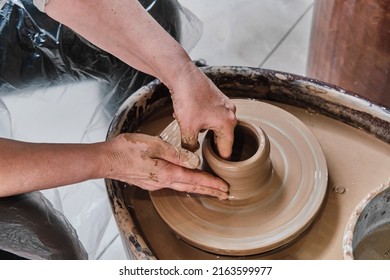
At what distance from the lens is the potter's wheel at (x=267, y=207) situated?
1.19 metres

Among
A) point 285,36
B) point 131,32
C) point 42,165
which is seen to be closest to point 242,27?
point 285,36

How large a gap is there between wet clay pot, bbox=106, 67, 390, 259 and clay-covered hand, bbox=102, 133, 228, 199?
99 millimetres

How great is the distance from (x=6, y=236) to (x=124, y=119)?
15.3 inches

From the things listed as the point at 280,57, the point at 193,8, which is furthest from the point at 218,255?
the point at 193,8

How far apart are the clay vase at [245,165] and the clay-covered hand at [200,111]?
3cm

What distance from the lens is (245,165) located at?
119 cm

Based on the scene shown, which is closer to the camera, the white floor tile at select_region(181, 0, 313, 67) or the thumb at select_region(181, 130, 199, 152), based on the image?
the thumb at select_region(181, 130, 199, 152)

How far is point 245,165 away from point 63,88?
807 millimetres

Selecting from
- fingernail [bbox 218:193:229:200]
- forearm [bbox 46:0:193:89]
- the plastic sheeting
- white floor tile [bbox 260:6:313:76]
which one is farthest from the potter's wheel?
white floor tile [bbox 260:6:313:76]

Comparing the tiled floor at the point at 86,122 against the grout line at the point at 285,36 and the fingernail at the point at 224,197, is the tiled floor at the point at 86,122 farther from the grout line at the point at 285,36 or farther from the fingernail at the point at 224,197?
the fingernail at the point at 224,197

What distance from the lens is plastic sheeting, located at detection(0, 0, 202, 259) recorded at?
5.56 feet

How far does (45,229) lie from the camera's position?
1.27m

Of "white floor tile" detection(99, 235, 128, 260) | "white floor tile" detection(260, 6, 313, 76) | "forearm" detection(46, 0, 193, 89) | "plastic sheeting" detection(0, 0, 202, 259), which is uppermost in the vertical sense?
"white floor tile" detection(260, 6, 313, 76)

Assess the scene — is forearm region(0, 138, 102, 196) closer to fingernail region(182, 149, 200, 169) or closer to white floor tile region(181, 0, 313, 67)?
fingernail region(182, 149, 200, 169)
